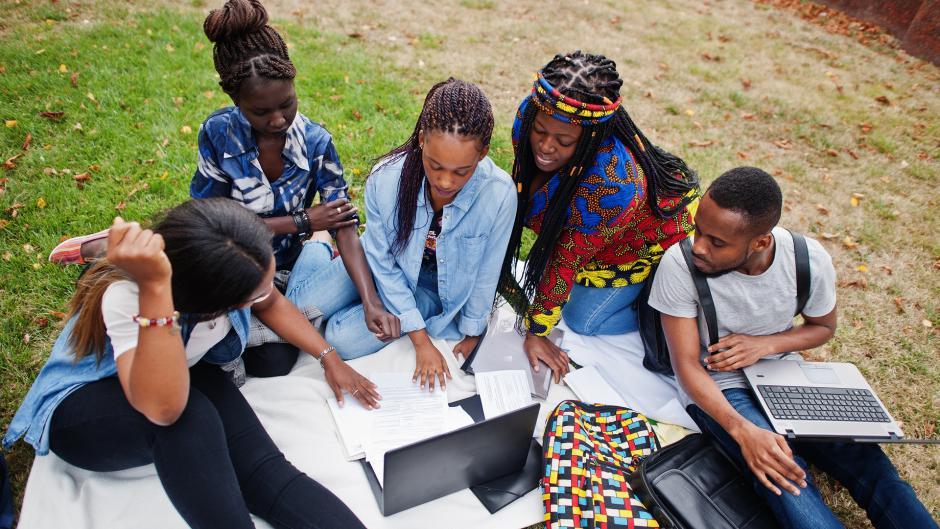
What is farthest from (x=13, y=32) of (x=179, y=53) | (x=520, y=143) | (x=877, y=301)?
(x=877, y=301)

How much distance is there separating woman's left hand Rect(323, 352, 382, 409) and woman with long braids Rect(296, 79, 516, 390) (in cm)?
26

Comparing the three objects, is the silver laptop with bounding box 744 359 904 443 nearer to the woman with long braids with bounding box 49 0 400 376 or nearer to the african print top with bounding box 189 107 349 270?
the woman with long braids with bounding box 49 0 400 376

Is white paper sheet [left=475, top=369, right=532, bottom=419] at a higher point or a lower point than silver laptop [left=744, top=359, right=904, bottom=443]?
lower

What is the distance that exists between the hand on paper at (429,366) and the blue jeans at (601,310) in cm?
97

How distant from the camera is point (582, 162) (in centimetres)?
250

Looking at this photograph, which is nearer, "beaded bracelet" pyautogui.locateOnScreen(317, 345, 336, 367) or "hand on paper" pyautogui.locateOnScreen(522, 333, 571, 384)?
"beaded bracelet" pyautogui.locateOnScreen(317, 345, 336, 367)

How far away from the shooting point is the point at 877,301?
4.00 metres

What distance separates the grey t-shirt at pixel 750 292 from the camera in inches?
103

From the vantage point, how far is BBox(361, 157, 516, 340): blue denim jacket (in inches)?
107

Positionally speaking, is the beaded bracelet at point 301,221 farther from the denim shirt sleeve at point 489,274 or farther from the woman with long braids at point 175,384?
the denim shirt sleeve at point 489,274

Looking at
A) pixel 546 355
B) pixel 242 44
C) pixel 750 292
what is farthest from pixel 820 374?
pixel 242 44

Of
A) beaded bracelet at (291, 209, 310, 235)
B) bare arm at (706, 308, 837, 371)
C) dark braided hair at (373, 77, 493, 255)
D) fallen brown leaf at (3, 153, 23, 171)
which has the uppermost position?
dark braided hair at (373, 77, 493, 255)

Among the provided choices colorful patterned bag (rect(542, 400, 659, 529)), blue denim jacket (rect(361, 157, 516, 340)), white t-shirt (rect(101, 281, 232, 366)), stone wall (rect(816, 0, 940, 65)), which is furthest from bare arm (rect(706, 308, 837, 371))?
stone wall (rect(816, 0, 940, 65))

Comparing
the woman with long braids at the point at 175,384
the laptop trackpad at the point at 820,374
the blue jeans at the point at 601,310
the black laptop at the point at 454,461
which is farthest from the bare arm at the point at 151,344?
the laptop trackpad at the point at 820,374
